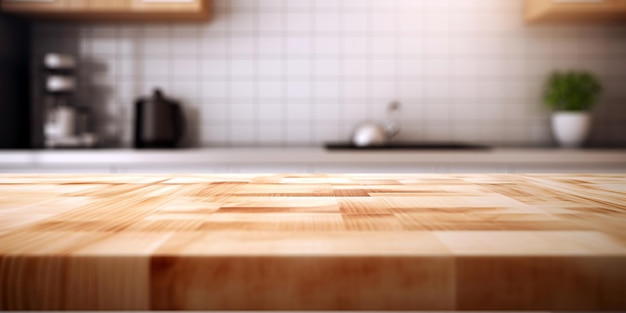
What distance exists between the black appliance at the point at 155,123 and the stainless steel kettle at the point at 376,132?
2.80ft

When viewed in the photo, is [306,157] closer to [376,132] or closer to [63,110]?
[376,132]

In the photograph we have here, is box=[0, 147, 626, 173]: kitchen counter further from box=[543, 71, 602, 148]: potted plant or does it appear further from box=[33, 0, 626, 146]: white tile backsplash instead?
box=[33, 0, 626, 146]: white tile backsplash

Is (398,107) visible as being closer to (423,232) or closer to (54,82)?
(54,82)

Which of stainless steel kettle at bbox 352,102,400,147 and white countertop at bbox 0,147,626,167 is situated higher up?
stainless steel kettle at bbox 352,102,400,147

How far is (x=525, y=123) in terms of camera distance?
2246 millimetres

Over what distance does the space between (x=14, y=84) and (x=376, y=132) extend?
1.72 meters

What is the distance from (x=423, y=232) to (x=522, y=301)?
0.07m

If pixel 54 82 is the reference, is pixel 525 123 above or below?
below

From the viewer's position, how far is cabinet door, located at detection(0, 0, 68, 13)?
1936 mm

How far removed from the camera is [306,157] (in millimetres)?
1718

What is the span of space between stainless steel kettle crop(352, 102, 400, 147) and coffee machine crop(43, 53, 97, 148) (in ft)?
4.03

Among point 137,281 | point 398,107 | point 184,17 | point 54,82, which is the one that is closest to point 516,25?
point 398,107

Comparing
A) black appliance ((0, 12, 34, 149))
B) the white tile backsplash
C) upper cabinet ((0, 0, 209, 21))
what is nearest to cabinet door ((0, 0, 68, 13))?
upper cabinet ((0, 0, 209, 21))

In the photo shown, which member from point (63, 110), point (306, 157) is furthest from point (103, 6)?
point (306, 157)
